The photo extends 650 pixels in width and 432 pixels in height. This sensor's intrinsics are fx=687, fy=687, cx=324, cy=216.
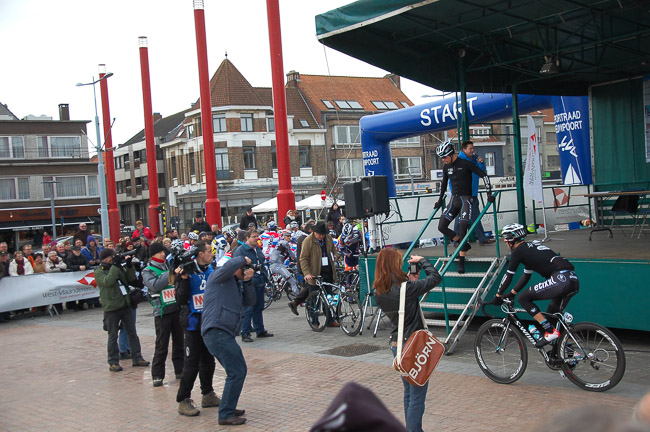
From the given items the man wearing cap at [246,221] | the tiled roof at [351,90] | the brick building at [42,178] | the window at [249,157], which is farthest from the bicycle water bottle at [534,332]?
the brick building at [42,178]

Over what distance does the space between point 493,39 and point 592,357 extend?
7.26 meters

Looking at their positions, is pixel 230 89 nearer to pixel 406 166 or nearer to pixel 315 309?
pixel 406 166

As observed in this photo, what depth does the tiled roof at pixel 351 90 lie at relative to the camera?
60.4m

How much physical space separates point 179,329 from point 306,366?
187cm

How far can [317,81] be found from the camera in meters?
62.0

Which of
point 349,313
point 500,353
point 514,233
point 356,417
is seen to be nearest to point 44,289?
point 349,313

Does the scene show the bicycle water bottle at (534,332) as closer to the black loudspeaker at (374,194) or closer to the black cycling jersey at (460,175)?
the black cycling jersey at (460,175)

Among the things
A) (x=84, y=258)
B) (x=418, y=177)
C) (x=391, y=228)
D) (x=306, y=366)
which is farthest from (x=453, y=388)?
(x=418, y=177)

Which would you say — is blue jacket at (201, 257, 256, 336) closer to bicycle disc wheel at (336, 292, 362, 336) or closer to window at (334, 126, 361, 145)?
bicycle disc wheel at (336, 292, 362, 336)

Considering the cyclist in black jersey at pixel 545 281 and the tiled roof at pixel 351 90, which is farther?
the tiled roof at pixel 351 90

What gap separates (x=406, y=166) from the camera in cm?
6062

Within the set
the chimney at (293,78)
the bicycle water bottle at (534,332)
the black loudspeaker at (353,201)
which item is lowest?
the bicycle water bottle at (534,332)

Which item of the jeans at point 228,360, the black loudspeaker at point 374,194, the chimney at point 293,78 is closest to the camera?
the jeans at point 228,360

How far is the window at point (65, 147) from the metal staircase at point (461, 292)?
55373 millimetres
